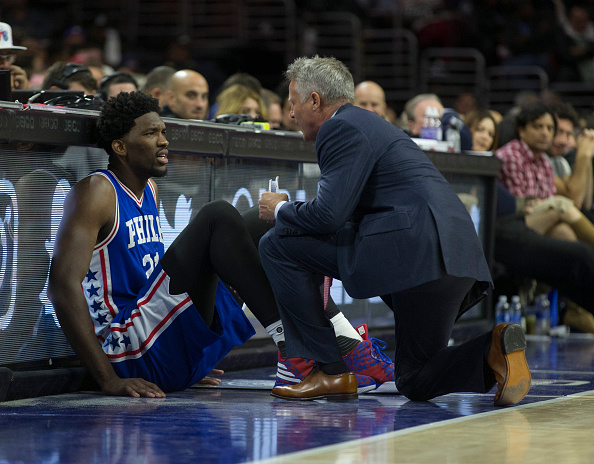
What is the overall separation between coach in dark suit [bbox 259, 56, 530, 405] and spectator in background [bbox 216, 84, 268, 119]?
3506mm

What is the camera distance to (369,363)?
15.6ft

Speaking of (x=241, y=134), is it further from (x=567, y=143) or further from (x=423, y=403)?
(x=567, y=143)

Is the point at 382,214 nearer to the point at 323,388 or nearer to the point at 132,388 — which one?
the point at 323,388

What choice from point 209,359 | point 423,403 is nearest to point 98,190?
point 209,359

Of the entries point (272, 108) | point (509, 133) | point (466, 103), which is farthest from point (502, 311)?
point (466, 103)

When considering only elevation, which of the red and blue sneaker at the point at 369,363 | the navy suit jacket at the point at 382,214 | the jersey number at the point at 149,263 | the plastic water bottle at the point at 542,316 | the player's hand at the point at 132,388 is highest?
the navy suit jacket at the point at 382,214

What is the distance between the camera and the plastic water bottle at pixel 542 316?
8.09m

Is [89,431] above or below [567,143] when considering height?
below

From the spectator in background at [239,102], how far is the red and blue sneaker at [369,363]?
3.36 meters

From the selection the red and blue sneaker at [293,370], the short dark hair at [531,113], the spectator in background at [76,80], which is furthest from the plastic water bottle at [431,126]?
the red and blue sneaker at [293,370]

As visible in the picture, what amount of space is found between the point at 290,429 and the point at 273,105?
567cm

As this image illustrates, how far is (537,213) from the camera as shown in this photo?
830cm

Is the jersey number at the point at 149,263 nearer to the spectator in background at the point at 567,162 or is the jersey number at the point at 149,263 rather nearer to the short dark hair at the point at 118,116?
the short dark hair at the point at 118,116

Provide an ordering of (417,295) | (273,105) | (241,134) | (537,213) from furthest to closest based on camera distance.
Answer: (273,105) → (537,213) → (241,134) → (417,295)
